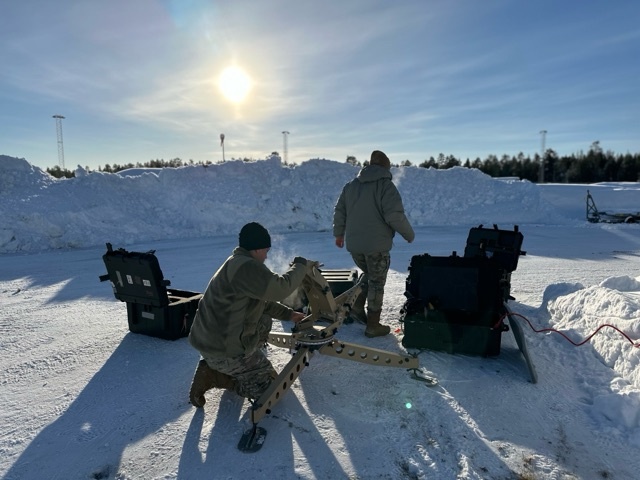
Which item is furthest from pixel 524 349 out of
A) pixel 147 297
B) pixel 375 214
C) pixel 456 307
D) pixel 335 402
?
pixel 147 297

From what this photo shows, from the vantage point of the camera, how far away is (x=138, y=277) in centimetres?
459

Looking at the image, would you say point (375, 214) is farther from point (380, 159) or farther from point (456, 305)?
point (456, 305)

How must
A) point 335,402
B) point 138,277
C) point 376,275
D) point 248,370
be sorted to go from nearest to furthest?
1. point 248,370
2. point 335,402
3. point 138,277
4. point 376,275

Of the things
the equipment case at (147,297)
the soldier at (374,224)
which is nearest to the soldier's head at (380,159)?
the soldier at (374,224)

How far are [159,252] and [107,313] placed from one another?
5.18 meters

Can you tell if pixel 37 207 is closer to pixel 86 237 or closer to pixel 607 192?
pixel 86 237

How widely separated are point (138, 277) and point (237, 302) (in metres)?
2.08

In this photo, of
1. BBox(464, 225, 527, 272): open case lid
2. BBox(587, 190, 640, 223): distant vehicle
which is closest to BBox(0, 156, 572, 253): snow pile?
BBox(587, 190, 640, 223): distant vehicle

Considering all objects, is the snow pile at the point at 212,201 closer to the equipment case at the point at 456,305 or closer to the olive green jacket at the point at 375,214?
the olive green jacket at the point at 375,214

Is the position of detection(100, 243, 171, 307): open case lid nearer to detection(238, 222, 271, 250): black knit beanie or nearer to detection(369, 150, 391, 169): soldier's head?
detection(238, 222, 271, 250): black knit beanie

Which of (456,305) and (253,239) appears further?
(456,305)

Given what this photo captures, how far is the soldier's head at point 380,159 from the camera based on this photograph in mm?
4766

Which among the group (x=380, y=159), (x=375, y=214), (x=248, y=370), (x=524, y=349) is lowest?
(x=524, y=349)

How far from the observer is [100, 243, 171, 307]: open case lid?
4.45 meters
